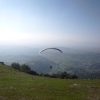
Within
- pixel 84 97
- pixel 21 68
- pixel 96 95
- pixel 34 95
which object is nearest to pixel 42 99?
pixel 34 95

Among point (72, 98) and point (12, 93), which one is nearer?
point (72, 98)

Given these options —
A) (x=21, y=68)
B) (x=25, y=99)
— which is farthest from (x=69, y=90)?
(x=21, y=68)

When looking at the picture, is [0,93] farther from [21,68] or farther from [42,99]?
[21,68]

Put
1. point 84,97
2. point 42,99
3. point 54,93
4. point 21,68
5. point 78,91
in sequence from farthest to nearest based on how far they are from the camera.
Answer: point 21,68 → point 78,91 → point 54,93 → point 84,97 → point 42,99

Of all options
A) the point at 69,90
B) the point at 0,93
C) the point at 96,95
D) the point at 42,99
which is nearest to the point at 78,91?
the point at 69,90

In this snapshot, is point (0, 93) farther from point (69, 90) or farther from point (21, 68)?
point (21, 68)

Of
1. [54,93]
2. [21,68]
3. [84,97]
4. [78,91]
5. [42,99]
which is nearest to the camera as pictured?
[42,99]

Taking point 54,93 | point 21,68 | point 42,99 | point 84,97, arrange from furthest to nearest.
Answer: point 21,68
point 54,93
point 84,97
point 42,99

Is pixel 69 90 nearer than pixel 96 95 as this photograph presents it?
No
